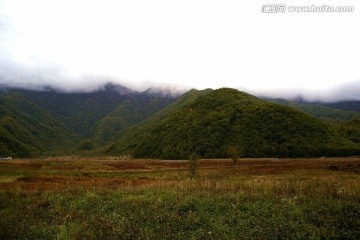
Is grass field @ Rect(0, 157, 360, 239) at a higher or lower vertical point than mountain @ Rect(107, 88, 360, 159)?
higher

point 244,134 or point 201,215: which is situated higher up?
point 201,215

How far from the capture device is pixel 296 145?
131 m

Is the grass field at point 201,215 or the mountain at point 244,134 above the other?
the grass field at point 201,215

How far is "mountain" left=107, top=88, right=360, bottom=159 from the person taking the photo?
131875 mm

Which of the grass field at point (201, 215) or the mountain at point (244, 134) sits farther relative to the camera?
the mountain at point (244, 134)

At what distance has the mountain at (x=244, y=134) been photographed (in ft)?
433

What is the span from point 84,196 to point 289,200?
14.4 m

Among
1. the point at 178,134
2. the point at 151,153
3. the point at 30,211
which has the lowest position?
the point at 151,153

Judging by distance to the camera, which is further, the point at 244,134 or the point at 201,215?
the point at 244,134

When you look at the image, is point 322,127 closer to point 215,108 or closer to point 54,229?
point 215,108

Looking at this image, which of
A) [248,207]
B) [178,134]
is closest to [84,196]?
[248,207]

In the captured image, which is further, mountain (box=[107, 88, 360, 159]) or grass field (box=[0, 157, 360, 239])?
mountain (box=[107, 88, 360, 159])

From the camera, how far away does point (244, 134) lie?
150 m

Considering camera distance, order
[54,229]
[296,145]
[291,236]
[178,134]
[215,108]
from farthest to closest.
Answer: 1. [215,108]
2. [178,134]
3. [296,145]
4. [54,229]
5. [291,236]
